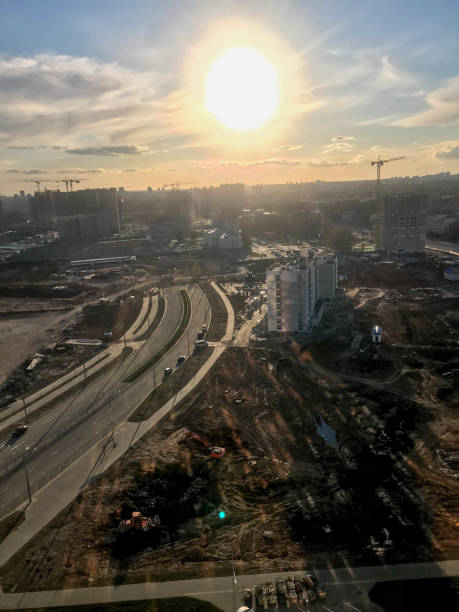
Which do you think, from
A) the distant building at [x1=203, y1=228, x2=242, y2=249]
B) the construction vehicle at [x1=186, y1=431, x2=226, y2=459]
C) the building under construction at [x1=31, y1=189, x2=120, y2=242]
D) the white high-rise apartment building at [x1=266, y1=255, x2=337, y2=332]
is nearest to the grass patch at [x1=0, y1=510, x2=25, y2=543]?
the construction vehicle at [x1=186, y1=431, x2=226, y2=459]

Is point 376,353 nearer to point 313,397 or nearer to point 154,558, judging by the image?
point 313,397

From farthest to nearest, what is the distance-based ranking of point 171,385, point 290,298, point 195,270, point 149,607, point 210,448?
1. point 195,270
2. point 290,298
3. point 171,385
4. point 210,448
5. point 149,607

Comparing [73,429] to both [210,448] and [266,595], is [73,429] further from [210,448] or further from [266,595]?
[266,595]

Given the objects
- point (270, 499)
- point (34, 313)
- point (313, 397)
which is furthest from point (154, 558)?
point (34, 313)

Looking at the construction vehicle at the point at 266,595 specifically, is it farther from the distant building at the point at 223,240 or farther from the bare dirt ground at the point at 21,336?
the distant building at the point at 223,240

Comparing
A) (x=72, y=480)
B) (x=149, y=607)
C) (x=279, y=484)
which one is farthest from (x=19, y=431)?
(x=279, y=484)

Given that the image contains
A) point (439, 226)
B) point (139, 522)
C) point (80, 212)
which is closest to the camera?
point (139, 522)

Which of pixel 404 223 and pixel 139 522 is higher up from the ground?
pixel 404 223

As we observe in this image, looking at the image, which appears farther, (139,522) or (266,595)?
(139,522)
